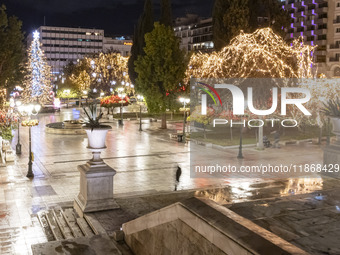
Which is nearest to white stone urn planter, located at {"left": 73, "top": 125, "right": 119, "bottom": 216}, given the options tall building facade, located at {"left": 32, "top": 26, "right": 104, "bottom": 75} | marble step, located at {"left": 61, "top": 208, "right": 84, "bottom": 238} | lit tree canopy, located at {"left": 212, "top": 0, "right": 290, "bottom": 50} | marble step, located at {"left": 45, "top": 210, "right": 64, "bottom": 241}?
marble step, located at {"left": 61, "top": 208, "right": 84, "bottom": 238}

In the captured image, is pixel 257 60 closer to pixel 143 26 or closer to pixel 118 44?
pixel 143 26

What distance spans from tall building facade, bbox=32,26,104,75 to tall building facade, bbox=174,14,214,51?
129 feet

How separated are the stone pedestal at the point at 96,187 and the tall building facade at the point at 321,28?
61.5m

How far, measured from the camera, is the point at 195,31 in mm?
115250

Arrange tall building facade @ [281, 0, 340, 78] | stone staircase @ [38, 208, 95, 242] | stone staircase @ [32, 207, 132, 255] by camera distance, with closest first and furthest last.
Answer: stone staircase @ [32, 207, 132, 255] → stone staircase @ [38, 208, 95, 242] → tall building facade @ [281, 0, 340, 78]

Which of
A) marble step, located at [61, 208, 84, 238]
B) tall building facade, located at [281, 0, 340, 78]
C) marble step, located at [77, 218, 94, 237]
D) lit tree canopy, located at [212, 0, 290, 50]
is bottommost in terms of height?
marble step, located at [61, 208, 84, 238]

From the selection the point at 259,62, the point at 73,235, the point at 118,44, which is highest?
the point at 118,44

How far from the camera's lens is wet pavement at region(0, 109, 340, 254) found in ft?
42.0

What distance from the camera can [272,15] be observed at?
115ft

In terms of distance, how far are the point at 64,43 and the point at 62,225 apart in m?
148

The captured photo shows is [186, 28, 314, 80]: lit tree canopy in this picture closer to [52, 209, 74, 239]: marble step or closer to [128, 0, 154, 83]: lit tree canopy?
[128, 0, 154, 83]: lit tree canopy

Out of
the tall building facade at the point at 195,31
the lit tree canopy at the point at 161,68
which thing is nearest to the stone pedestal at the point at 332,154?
the lit tree canopy at the point at 161,68

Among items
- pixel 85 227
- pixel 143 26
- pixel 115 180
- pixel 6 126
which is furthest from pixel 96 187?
pixel 143 26

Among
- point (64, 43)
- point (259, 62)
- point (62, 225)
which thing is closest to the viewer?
point (62, 225)
